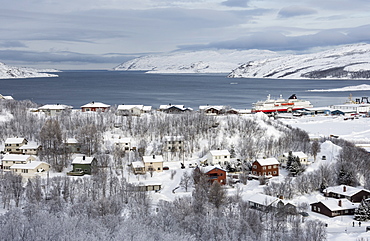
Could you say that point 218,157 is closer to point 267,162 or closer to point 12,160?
point 267,162

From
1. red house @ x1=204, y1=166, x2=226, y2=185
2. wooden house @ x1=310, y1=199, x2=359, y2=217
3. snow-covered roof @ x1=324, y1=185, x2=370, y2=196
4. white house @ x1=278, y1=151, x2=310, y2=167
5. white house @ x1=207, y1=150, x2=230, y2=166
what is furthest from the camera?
white house @ x1=207, y1=150, x2=230, y2=166

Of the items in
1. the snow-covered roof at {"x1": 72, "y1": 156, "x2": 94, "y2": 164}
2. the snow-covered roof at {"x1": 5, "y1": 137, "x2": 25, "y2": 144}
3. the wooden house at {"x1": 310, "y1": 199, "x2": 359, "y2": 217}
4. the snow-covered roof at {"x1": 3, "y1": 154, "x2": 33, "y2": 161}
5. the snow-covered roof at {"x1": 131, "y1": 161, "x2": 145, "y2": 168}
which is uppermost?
the snow-covered roof at {"x1": 5, "y1": 137, "x2": 25, "y2": 144}

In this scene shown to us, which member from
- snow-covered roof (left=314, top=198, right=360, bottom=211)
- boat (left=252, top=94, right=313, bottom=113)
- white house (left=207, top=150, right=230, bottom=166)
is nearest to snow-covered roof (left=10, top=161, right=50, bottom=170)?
white house (left=207, top=150, right=230, bottom=166)

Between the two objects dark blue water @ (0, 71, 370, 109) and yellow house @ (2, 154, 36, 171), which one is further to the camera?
dark blue water @ (0, 71, 370, 109)

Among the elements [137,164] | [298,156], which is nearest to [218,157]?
[298,156]

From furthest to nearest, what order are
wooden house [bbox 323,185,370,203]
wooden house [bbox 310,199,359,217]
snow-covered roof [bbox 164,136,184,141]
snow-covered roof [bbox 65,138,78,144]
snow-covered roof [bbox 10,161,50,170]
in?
1. snow-covered roof [bbox 164,136,184,141]
2. snow-covered roof [bbox 65,138,78,144]
3. snow-covered roof [bbox 10,161,50,170]
4. wooden house [bbox 323,185,370,203]
5. wooden house [bbox 310,199,359,217]

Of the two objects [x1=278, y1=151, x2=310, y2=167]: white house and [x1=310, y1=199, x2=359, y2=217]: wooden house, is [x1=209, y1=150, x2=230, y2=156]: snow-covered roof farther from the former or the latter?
[x1=310, y1=199, x2=359, y2=217]: wooden house

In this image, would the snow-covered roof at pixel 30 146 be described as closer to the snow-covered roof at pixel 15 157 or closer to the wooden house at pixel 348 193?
the snow-covered roof at pixel 15 157

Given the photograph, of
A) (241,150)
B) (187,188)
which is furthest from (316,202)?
(241,150)
